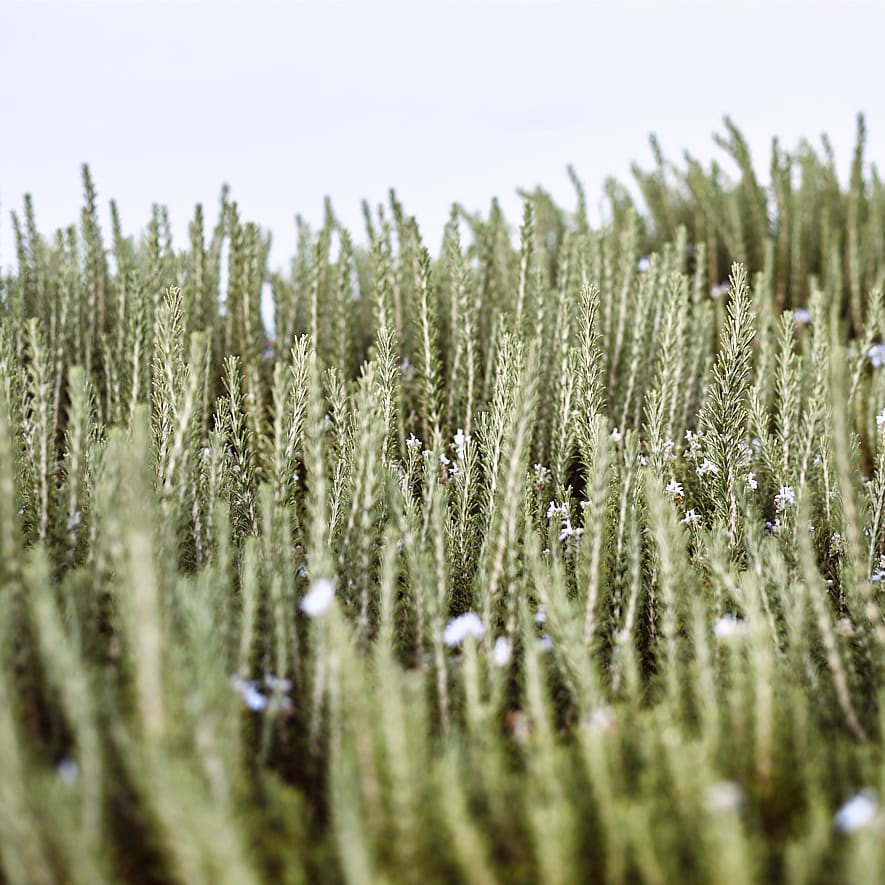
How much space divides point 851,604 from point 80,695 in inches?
51.2

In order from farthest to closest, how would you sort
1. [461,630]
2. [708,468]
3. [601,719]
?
[708,468], [461,630], [601,719]

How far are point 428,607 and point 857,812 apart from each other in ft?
2.10

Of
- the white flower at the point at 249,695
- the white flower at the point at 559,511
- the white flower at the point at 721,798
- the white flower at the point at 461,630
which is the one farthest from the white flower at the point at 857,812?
the white flower at the point at 559,511

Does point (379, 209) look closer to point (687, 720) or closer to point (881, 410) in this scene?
point (881, 410)

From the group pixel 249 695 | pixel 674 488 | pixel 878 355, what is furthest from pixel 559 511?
pixel 878 355

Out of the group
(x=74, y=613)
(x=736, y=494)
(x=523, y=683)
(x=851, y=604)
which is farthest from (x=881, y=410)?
(x=74, y=613)

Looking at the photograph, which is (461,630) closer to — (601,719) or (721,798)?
(601,719)

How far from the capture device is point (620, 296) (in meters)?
2.69

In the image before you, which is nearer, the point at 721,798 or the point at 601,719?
the point at 721,798

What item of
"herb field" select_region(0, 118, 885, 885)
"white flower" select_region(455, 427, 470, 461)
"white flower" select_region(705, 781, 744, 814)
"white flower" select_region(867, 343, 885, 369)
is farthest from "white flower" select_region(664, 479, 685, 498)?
"white flower" select_region(867, 343, 885, 369)

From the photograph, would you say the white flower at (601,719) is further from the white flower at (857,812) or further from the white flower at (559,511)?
the white flower at (559,511)

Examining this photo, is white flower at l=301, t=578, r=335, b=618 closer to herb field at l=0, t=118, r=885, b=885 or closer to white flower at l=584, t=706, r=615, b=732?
herb field at l=0, t=118, r=885, b=885

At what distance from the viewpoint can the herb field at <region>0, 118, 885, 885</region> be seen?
2.63ft

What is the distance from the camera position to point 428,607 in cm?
121
